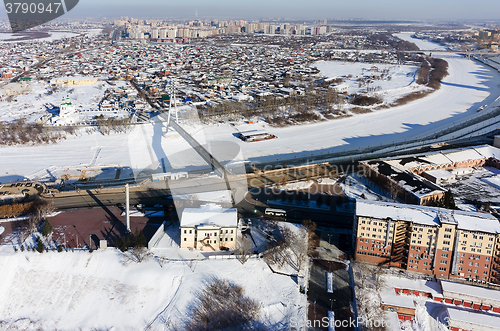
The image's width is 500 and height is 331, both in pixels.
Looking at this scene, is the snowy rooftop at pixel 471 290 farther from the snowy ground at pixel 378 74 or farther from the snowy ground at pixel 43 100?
the snowy ground at pixel 43 100

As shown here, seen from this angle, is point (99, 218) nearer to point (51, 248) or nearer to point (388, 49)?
point (51, 248)

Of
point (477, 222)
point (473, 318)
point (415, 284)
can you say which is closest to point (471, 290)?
point (473, 318)

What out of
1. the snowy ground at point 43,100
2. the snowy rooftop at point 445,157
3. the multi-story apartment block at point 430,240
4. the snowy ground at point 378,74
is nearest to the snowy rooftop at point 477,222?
the multi-story apartment block at point 430,240

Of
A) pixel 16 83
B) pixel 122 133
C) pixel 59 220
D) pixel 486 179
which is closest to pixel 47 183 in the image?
pixel 59 220

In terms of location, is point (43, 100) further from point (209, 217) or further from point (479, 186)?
point (479, 186)

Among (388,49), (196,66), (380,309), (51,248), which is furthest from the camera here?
(388,49)

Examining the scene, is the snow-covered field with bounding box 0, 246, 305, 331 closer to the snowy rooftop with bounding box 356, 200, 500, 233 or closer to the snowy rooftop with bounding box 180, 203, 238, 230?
the snowy rooftop with bounding box 180, 203, 238, 230
